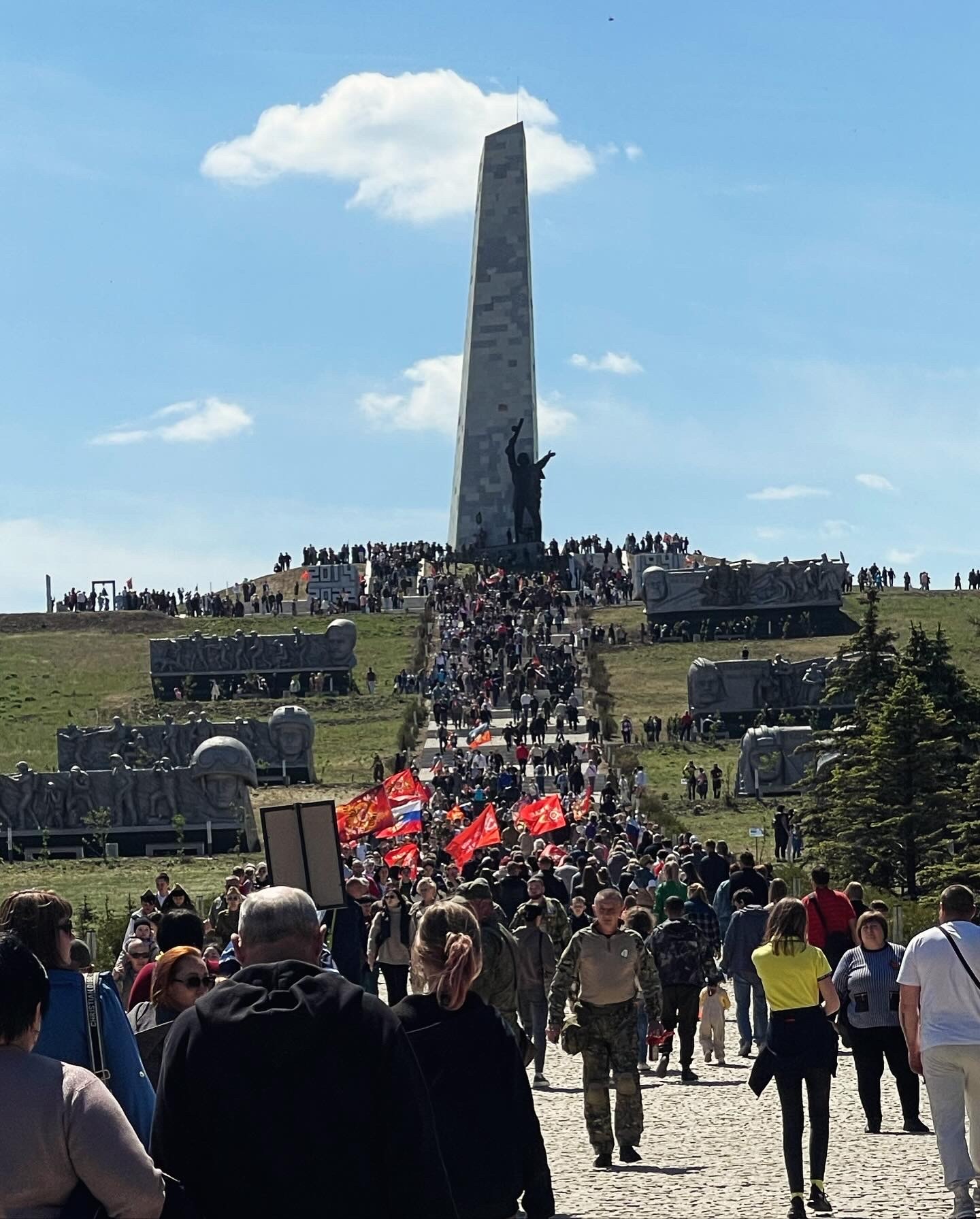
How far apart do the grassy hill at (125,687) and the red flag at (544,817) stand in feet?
46.1

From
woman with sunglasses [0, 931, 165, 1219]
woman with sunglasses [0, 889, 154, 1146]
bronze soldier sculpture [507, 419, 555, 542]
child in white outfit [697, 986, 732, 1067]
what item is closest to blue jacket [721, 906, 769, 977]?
child in white outfit [697, 986, 732, 1067]

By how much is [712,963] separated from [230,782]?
989 inches

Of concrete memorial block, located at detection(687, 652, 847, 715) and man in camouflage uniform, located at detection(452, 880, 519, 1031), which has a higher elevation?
concrete memorial block, located at detection(687, 652, 847, 715)

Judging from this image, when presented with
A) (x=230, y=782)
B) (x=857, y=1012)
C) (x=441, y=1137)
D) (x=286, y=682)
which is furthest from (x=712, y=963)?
(x=286, y=682)

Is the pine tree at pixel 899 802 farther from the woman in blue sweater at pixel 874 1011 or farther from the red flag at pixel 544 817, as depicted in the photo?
the woman in blue sweater at pixel 874 1011

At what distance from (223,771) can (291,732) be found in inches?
210

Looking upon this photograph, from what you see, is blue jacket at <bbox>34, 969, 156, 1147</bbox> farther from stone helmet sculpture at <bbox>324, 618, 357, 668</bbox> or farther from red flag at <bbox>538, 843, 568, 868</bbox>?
stone helmet sculpture at <bbox>324, 618, 357, 668</bbox>

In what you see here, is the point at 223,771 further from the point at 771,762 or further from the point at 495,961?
the point at 495,961

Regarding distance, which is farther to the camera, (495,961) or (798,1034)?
(495,961)

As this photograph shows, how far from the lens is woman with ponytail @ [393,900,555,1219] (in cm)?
588

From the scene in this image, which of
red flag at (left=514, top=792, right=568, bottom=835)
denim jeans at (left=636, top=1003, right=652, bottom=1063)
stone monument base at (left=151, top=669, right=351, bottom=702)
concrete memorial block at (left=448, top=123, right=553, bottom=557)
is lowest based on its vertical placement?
denim jeans at (left=636, top=1003, right=652, bottom=1063)

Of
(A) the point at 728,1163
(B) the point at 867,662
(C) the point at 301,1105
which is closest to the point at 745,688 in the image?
Result: (B) the point at 867,662

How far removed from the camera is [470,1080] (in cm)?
596

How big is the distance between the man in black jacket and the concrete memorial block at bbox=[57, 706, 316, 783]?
39905mm
